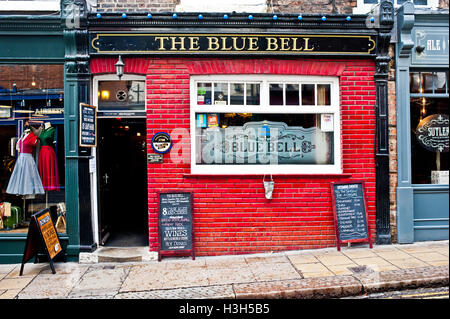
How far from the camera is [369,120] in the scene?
6344 mm

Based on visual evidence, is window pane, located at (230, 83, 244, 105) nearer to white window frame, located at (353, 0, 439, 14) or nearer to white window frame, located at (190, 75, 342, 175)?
white window frame, located at (190, 75, 342, 175)

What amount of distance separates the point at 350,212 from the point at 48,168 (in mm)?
5643

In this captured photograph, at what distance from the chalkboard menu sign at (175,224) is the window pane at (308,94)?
2.87 metres

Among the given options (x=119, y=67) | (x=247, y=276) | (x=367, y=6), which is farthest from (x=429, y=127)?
(x=119, y=67)

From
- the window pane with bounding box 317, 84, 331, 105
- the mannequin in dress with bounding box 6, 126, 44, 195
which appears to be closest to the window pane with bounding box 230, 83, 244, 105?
the window pane with bounding box 317, 84, 331, 105

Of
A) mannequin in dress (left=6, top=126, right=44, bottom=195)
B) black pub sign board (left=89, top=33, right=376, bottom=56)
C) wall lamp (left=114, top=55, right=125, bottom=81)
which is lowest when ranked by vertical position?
mannequin in dress (left=6, top=126, right=44, bottom=195)

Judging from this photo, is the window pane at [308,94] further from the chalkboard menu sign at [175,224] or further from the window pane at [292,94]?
the chalkboard menu sign at [175,224]

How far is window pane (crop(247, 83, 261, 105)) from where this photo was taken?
632cm

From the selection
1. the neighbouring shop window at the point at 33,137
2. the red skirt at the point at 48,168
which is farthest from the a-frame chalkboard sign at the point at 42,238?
the red skirt at the point at 48,168

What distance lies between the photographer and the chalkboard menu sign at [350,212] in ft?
20.1

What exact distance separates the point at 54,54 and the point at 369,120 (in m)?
5.94

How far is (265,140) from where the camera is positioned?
20.9 feet

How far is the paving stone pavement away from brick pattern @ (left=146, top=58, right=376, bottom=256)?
29cm
